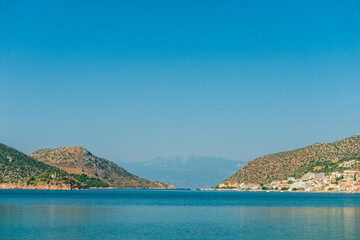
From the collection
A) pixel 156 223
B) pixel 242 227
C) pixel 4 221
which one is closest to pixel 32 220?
pixel 4 221

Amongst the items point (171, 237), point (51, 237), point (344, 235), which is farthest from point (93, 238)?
point (344, 235)

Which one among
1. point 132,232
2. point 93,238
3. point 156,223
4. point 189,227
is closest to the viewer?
point 93,238

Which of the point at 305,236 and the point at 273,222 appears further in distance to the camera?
the point at 273,222

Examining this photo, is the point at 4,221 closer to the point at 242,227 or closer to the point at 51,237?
the point at 51,237

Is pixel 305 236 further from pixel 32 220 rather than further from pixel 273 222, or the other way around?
pixel 32 220

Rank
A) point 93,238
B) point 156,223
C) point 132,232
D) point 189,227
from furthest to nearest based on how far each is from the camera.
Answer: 1. point 156,223
2. point 189,227
3. point 132,232
4. point 93,238

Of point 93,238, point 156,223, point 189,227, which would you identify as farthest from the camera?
point 156,223

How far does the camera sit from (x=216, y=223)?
245 feet

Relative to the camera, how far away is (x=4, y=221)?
70750 millimetres

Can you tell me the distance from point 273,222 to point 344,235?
Answer: 19552mm

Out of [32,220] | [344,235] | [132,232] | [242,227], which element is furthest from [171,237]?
[32,220]

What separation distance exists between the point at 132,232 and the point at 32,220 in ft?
71.8

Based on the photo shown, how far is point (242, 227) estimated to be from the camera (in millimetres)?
68938

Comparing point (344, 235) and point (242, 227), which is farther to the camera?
point (242, 227)
